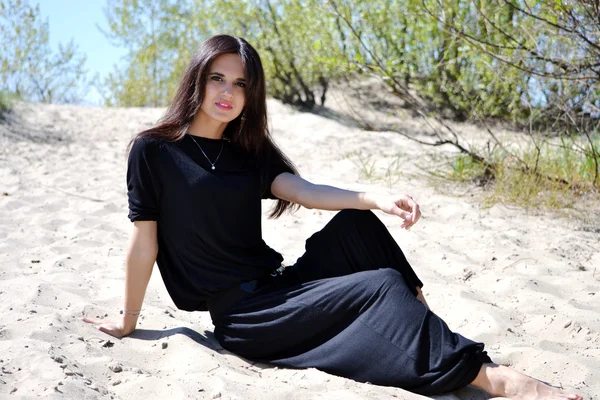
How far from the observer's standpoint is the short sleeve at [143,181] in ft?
8.32

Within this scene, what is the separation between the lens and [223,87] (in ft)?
8.67

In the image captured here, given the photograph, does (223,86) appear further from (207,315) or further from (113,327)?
(207,315)

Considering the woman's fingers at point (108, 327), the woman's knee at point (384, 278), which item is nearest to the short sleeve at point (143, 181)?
the woman's fingers at point (108, 327)

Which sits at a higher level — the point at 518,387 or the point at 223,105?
the point at 223,105

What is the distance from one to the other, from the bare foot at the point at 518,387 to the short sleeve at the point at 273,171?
1081 millimetres

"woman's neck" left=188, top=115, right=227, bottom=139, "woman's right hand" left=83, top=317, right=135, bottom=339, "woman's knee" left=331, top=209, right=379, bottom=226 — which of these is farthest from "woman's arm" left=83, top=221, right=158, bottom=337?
"woman's knee" left=331, top=209, right=379, bottom=226

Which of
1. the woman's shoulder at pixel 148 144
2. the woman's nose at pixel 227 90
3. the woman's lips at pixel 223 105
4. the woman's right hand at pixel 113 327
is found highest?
the woman's nose at pixel 227 90

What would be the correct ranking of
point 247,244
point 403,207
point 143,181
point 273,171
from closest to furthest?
point 403,207, point 143,181, point 247,244, point 273,171

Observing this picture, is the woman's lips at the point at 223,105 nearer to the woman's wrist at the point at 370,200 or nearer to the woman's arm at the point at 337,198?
the woman's arm at the point at 337,198

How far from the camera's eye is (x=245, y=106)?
275 centimetres

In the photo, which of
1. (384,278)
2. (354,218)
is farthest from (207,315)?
(384,278)

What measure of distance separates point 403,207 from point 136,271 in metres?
1.01

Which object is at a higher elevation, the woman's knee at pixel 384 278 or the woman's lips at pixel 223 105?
the woman's lips at pixel 223 105

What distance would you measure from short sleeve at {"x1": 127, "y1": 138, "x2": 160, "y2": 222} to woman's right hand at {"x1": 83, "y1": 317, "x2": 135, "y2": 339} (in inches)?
16.7
